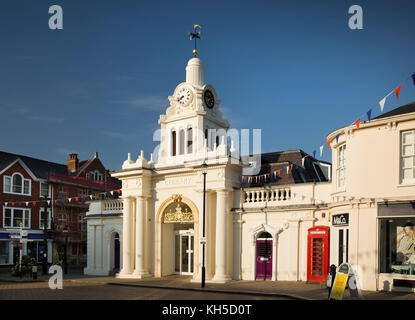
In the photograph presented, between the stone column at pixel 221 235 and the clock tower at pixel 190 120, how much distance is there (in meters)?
4.32

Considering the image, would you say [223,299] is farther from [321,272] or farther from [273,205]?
[273,205]

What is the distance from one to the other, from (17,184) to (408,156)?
36472 mm

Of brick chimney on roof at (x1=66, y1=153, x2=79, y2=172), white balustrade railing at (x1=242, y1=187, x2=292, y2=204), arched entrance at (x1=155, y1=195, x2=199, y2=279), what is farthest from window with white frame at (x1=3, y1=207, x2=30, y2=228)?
white balustrade railing at (x1=242, y1=187, x2=292, y2=204)

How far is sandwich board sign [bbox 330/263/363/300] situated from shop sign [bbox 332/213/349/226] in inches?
128

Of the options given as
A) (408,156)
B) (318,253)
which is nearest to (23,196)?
(318,253)

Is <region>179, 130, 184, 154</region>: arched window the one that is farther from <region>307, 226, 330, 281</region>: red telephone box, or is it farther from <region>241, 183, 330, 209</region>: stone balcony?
<region>307, 226, 330, 281</region>: red telephone box

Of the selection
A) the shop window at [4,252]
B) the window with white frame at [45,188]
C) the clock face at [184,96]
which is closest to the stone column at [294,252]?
the clock face at [184,96]

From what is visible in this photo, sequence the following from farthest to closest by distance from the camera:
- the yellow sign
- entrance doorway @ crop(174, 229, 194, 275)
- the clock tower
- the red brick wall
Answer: the red brick wall → the clock tower → entrance doorway @ crop(174, 229, 194, 275) → the yellow sign

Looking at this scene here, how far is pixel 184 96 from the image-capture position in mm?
29469

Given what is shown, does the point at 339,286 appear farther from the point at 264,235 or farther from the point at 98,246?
the point at 98,246

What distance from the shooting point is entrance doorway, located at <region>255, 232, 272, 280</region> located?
23938 millimetres

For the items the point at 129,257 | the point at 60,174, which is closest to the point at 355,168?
the point at 129,257

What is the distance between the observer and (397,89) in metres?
15.3
